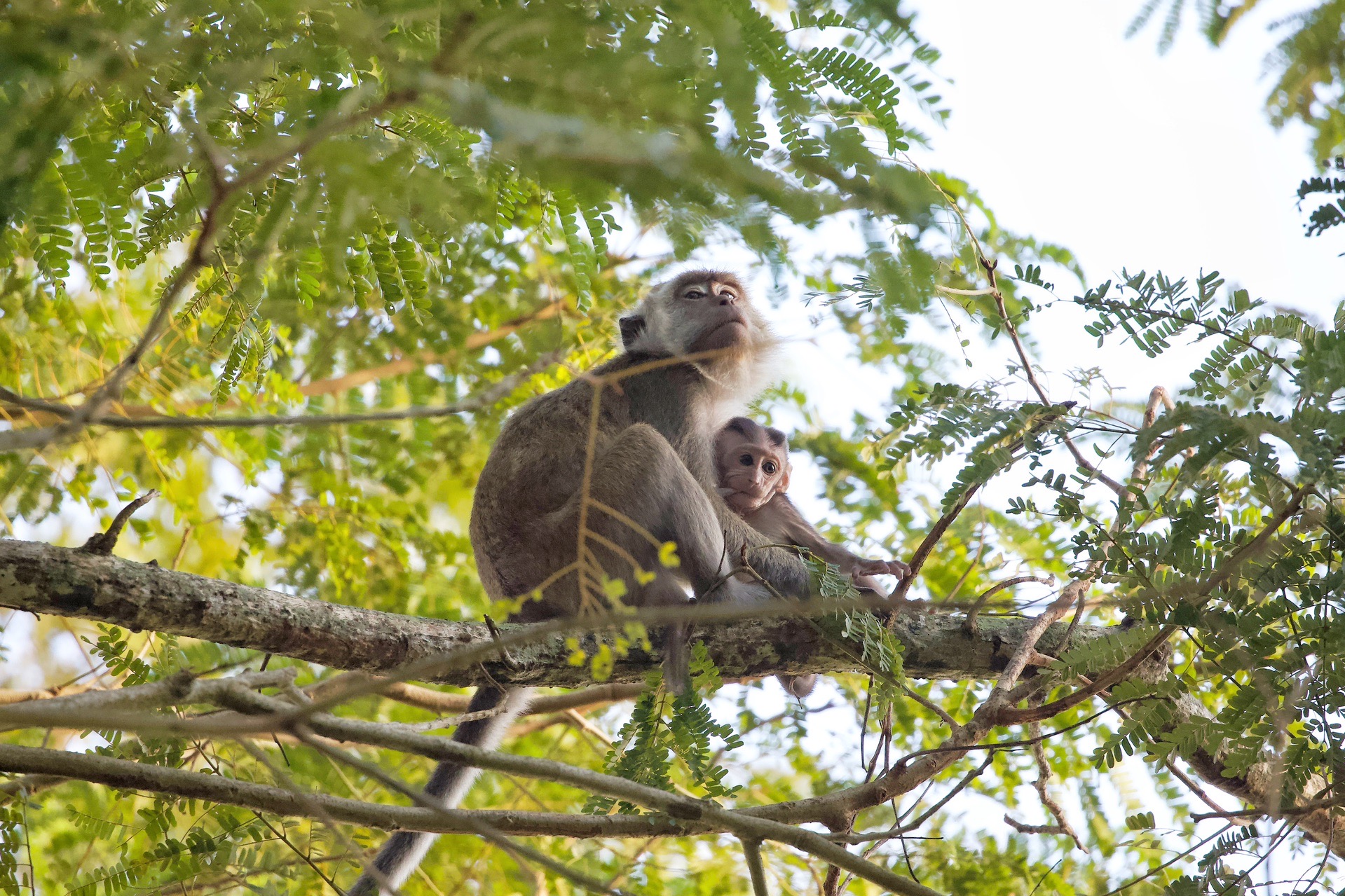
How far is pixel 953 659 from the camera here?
499 cm

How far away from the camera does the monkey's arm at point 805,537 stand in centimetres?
557

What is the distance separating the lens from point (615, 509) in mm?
5410

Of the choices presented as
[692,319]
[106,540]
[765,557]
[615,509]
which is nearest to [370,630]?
[106,540]

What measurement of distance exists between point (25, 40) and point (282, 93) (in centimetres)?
146

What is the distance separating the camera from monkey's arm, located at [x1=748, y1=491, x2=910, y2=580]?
5566 mm

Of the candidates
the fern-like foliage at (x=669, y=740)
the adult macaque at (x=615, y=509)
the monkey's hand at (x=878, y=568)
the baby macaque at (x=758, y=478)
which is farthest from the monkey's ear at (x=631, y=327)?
the fern-like foliage at (x=669, y=740)

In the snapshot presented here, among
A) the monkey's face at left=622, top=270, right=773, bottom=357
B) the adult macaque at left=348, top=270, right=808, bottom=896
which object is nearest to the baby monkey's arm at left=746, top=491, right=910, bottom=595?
the adult macaque at left=348, top=270, right=808, bottom=896

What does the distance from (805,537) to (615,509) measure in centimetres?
153

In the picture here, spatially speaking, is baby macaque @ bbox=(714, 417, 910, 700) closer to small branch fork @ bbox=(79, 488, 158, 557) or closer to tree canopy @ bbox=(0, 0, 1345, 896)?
tree canopy @ bbox=(0, 0, 1345, 896)

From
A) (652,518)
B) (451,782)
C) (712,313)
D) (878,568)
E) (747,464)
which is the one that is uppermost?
(712,313)

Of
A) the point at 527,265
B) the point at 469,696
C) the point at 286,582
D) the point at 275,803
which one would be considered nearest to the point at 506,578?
the point at 469,696

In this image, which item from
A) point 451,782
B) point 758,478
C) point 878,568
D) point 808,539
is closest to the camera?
point 451,782

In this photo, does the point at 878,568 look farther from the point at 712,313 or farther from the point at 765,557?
the point at 712,313

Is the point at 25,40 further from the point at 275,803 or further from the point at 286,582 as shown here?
the point at 286,582
